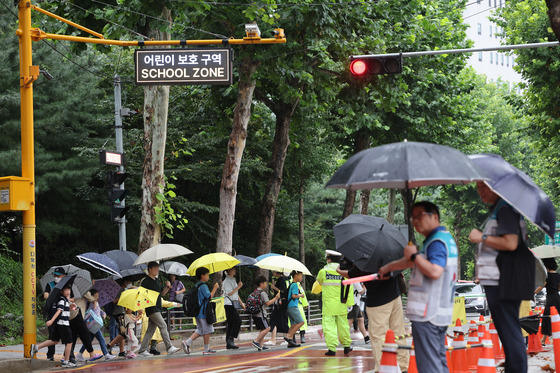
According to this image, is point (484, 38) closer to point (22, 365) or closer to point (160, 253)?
point (160, 253)

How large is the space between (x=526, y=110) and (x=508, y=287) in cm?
2602

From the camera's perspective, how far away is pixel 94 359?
16.6 metres

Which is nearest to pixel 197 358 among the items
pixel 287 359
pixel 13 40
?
pixel 287 359

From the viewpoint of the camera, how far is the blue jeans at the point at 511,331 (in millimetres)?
7078

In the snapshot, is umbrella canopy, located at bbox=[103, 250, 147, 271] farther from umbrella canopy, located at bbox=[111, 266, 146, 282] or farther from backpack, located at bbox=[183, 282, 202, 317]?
backpack, located at bbox=[183, 282, 202, 317]

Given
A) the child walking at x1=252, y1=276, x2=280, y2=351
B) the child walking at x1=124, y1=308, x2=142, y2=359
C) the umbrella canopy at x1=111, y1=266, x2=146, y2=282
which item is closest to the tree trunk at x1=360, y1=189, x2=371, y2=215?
the child walking at x1=252, y1=276, x2=280, y2=351

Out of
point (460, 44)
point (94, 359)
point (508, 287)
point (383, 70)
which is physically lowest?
point (94, 359)

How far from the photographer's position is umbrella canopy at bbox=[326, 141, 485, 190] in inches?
258

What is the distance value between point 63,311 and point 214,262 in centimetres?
390

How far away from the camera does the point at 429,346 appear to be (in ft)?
22.3

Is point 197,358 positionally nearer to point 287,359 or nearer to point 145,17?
point 287,359

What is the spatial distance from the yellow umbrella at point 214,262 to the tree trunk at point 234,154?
18.8 feet

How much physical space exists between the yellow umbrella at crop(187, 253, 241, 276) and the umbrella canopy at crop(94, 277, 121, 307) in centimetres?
158

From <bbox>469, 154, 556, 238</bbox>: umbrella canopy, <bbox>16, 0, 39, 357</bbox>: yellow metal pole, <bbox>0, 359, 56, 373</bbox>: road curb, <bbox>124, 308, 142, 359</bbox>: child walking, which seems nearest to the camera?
<bbox>469, 154, 556, 238</bbox>: umbrella canopy
